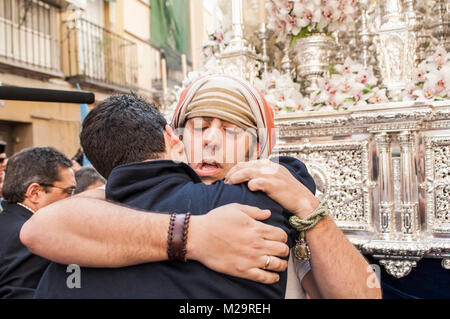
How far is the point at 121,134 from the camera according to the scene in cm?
109

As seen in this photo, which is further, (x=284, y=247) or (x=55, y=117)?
(x=55, y=117)

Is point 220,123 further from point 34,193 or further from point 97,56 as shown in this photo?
point 97,56

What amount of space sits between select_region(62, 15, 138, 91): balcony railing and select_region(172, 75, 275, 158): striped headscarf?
7.26m

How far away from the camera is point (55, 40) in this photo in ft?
26.5

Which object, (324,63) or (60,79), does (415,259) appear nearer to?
(324,63)

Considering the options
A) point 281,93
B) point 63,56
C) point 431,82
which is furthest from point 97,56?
point 431,82

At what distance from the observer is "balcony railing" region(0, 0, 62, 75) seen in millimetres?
6887

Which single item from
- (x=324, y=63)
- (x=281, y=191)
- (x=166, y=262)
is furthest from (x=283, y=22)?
(x=166, y=262)

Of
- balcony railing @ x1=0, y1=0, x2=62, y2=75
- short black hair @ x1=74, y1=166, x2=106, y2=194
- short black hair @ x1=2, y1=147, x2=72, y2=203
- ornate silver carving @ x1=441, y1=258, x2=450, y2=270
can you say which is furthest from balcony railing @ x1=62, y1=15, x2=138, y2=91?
ornate silver carving @ x1=441, y1=258, x2=450, y2=270

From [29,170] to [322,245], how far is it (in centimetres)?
178

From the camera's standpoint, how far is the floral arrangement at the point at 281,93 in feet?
6.96

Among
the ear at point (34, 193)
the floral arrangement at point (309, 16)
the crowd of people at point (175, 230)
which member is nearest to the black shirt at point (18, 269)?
the ear at point (34, 193)

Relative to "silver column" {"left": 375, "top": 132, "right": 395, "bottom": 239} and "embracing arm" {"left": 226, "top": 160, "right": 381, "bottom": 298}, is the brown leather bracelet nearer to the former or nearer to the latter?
"embracing arm" {"left": 226, "top": 160, "right": 381, "bottom": 298}

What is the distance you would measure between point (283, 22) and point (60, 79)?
21.8 feet
